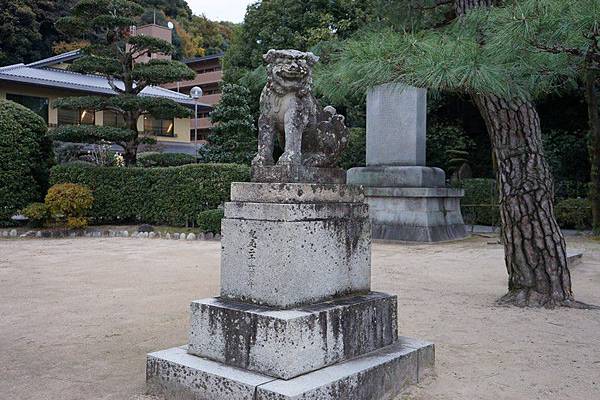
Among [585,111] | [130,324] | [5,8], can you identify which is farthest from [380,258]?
[5,8]

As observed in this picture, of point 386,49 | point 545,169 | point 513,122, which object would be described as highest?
point 386,49

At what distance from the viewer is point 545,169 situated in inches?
246

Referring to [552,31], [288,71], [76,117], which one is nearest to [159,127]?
[76,117]

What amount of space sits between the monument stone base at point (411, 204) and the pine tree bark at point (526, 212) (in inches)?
242

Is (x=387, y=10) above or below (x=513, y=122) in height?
above

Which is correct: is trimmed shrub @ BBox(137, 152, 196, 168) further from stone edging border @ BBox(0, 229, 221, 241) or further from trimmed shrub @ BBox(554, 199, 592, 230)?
trimmed shrub @ BBox(554, 199, 592, 230)

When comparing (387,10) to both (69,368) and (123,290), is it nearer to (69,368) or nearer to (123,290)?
(123,290)

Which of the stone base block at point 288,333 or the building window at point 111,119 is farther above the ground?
the building window at point 111,119

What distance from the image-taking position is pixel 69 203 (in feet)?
46.5

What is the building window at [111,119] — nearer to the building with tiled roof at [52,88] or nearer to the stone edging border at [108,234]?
the building with tiled roof at [52,88]

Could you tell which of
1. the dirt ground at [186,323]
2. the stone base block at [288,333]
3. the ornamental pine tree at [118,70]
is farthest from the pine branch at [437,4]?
the ornamental pine tree at [118,70]

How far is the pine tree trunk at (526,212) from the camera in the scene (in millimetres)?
6109

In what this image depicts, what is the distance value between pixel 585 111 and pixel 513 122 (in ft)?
47.5

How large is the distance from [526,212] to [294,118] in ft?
11.0
